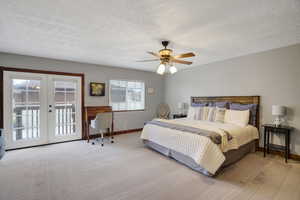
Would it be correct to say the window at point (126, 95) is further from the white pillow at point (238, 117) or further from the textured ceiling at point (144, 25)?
the white pillow at point (238, 117)

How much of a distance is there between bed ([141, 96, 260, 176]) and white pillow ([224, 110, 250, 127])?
0.14 m

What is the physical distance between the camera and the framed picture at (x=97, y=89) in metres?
4.74

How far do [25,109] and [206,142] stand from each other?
14.6 ft

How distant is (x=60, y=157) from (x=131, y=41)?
2.93 m

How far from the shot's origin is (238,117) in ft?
11.6

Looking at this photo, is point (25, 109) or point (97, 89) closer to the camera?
point (25, 109)

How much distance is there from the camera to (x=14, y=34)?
258cm

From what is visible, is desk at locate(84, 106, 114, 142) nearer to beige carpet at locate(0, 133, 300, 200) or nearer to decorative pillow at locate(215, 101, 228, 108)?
beige carpet at locate(0, 133, 300, 200)

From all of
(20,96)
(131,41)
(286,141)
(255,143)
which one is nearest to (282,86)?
(286,141)

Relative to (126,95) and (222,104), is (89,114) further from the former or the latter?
(222,104)

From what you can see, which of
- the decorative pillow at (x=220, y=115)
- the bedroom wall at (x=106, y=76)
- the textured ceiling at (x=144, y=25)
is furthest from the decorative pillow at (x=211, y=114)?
the bedroom wall at (x=106, y=76)

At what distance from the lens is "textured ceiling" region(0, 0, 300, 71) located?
1.81 m

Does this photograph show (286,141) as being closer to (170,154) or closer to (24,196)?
(170,154)

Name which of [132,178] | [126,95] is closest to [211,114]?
[132,178]
